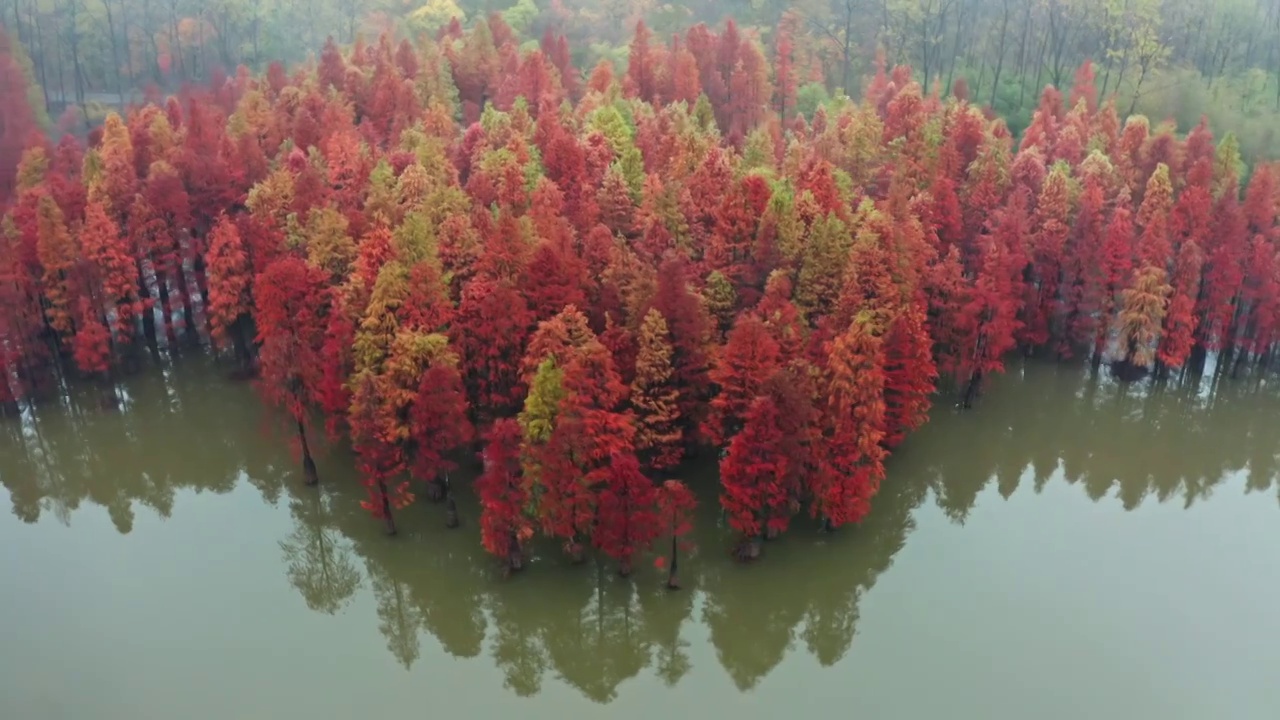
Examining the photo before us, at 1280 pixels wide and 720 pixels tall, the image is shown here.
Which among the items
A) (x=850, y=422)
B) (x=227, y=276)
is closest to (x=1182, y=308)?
(x=850, y=422)

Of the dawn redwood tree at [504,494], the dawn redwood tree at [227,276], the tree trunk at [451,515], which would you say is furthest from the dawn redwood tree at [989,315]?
the dawn redwood tree at [227,276]

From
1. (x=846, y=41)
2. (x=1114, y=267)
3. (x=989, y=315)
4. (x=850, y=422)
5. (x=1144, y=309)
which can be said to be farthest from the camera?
(x=846, y=41)

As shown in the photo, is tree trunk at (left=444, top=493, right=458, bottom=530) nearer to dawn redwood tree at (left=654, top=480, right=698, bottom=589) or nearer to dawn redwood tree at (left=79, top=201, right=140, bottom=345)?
dawn redwood tree at (left=654, top=480, right=698, bottom=589)

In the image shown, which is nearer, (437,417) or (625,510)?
(625,510)

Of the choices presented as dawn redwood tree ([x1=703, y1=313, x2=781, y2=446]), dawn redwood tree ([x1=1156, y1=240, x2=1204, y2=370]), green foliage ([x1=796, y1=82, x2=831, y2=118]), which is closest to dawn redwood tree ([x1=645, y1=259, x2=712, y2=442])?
dawn redwood tree ([x1=703, y1=313, x2=781, y2=446])

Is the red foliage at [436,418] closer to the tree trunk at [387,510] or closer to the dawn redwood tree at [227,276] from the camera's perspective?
the tree trunk at [387,510]

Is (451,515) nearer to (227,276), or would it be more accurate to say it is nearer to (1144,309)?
(227,276)
